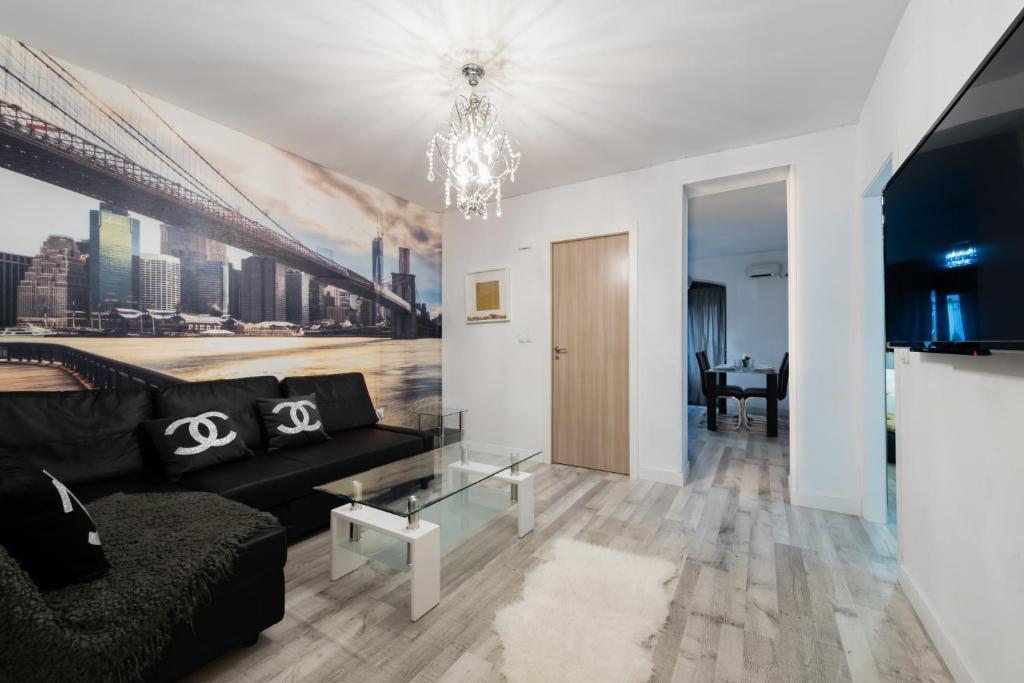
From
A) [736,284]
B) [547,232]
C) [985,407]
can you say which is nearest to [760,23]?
[985,407]

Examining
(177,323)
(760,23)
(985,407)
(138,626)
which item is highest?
(760,23)

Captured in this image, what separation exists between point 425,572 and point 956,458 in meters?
2.01

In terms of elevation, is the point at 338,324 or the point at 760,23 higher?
the point at 760,23

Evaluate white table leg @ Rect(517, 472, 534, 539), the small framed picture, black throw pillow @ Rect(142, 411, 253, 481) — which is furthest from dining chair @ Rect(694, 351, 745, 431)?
black throw pillow @ Rect(142, 411, 253, 481)

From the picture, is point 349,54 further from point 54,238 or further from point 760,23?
point 760,23

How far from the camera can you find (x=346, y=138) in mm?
3133

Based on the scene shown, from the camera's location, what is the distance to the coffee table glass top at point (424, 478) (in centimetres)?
195

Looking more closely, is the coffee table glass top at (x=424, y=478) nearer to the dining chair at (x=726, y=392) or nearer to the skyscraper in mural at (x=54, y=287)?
the skyscraper in mural at (x=54, y=287)

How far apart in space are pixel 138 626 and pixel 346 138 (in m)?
3.01

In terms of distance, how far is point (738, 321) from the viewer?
713 cm

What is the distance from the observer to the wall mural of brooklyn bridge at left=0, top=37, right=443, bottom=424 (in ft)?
7.22

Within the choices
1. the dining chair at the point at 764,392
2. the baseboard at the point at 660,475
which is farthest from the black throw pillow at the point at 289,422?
the dining chair at the point at 764,392

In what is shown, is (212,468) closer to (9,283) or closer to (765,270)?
(9,283)

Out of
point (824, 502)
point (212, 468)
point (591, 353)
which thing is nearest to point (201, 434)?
point (212, 468)
